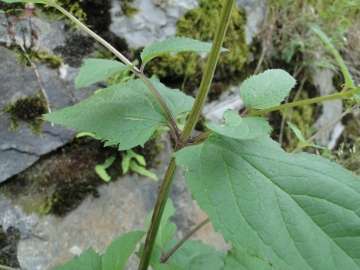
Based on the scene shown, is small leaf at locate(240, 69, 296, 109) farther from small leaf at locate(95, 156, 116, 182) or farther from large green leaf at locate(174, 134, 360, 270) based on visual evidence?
small leaf at locate(95, 156, 116, 182)

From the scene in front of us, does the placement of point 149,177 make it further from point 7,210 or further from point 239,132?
point 239,132

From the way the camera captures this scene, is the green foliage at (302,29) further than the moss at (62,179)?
Yes

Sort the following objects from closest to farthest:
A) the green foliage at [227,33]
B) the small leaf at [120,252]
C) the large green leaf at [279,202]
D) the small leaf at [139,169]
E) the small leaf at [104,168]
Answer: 1. the large green leaf at [279,202]
2. the small leaf at [120,252]
3. the small leaf at [104,168]
4. the small leaf at [139,169]
5. the green foliage at [227,33]

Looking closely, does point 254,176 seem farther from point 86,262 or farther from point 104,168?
point 104,168

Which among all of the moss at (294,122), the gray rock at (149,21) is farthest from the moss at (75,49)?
the moss at (294,122)

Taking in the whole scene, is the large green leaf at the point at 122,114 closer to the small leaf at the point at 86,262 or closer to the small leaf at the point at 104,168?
the small leaf at the point at 86,262

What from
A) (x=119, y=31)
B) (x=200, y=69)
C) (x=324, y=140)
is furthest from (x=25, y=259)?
(x=324, y=140)
